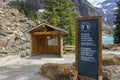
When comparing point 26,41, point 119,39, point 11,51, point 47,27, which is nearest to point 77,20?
point 47,27

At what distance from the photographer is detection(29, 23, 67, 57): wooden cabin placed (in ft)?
73.4

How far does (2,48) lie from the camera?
1027 inches

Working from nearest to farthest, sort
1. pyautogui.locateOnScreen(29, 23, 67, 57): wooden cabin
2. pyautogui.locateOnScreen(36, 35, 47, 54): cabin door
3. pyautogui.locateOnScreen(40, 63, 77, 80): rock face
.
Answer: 1. pyautogui.locateOnScreen(40, 63, 77, 80): rock face
2. pyautogui.locateOnScreen(29, 23, 67, 57): wooden cabin
3. pyautogui.locateOnScreen(36, 35, 47, 54): cabin door

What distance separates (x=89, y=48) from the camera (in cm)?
822

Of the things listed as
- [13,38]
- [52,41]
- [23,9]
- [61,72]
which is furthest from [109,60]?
[23,9]

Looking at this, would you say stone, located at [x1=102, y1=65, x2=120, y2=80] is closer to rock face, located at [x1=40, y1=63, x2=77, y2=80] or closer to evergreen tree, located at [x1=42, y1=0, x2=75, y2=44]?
rock face, located at [x1=40, y1=63, x2=77, y2=80]

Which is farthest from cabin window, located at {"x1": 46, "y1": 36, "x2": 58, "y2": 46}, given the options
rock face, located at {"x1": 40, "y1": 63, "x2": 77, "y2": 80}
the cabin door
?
rock face, located at {"x1": 40, "y1": 63, "x2": 77, "y2": 80}

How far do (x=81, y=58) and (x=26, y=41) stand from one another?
24.2 meters

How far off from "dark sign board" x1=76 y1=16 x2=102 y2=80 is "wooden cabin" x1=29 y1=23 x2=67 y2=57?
43.7ft

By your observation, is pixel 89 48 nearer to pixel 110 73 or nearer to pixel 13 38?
pixel 110 73

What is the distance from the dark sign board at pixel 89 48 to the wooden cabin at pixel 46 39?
13.3 metres

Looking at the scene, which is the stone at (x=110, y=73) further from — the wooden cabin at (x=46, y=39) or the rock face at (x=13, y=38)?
the rock face at (x=13, y=38)

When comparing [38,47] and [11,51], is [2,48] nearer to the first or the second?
[11,51]

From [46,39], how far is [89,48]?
1627cm
